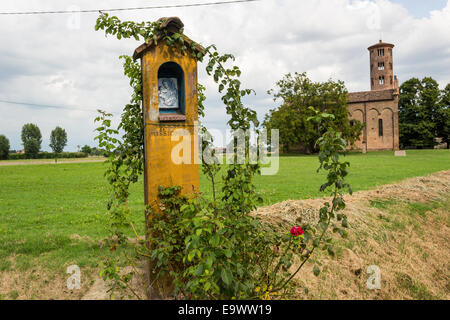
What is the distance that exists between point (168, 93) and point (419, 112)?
61945 mm

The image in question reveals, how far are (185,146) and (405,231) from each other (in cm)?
437

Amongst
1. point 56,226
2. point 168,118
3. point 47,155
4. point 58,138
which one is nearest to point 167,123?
point 168,118

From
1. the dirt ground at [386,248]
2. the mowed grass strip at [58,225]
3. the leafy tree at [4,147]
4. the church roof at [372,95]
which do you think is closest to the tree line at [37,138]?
the leafy tree at [4,147]

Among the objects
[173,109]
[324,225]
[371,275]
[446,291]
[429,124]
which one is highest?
[429,124]

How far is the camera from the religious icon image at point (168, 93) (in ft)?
11.5

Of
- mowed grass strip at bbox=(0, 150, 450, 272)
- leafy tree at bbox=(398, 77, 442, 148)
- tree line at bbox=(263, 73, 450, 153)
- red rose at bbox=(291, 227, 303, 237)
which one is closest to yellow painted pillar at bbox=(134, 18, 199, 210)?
mowed grass strip at bbox=(0, 150, 450, 272)

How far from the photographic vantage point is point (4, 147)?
60.9m

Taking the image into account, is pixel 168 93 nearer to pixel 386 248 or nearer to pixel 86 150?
pixel 386 248

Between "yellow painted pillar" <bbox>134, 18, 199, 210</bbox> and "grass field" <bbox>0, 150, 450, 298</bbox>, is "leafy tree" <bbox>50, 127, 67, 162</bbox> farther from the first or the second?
"yellow painted pillar" <bbox>134, 18, 199, 210</bbox>

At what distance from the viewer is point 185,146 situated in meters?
3.45

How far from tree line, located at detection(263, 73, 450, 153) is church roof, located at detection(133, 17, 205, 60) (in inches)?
1332

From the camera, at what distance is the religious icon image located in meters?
3.51

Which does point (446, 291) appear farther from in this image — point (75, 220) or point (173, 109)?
point (75, 220)
